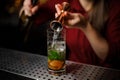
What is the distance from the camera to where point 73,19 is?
1.06m

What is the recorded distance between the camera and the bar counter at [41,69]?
1.07 metres

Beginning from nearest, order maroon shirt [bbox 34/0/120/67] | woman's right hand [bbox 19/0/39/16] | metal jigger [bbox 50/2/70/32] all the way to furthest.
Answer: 1. metal jigger [bbox 50/2/70/32]
2. maroon shirt [bbox 34/0/120/67]
3. woman's right hand [bbox 19/0/39/16]

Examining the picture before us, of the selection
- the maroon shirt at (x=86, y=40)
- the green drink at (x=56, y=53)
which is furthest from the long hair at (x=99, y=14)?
the green drink at (x=56, y=53)

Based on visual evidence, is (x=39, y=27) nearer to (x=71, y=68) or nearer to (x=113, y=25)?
(x=71, y=68)

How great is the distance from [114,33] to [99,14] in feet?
0.39

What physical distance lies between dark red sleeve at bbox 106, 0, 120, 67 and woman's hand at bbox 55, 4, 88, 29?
13 centimetres

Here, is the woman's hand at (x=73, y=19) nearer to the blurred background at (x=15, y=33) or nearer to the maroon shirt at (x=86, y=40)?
the maroon shirt at (x=86, y=40)

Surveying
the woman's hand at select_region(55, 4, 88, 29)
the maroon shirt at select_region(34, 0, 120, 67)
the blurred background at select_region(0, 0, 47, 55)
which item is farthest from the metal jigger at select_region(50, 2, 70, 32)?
the blurred background at select_region(0, 0, 47, 55)

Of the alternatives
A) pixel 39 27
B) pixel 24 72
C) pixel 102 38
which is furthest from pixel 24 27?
pixel 102 38

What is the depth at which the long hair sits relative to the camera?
1.09 metres

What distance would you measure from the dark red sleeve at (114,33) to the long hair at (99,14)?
29 millimetres

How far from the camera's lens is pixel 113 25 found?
1080 millimetres

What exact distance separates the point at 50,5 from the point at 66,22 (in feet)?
0.83

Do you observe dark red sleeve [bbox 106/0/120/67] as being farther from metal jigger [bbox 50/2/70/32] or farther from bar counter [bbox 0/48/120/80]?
metal jigger [bbox 50/2/70/32]
